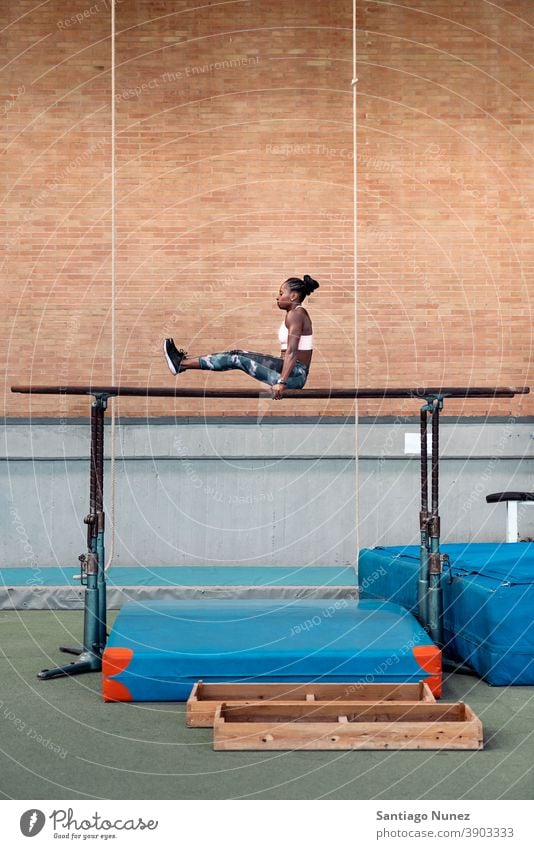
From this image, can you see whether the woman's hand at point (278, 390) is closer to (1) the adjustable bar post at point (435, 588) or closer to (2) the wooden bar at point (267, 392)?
(2) the wooden bar at point (267, 392)

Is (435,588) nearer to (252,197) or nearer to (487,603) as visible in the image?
(487,603)

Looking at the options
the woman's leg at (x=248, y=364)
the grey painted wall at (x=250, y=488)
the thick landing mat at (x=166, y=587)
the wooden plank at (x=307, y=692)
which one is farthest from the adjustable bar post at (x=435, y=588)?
the grey painted wall at (x=250, y=488)

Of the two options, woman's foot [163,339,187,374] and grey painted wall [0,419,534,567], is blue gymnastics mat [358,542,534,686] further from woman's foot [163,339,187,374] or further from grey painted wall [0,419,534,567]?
grey painted wall [0,419,534,567]

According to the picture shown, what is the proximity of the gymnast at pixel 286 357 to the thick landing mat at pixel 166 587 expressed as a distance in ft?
7.06

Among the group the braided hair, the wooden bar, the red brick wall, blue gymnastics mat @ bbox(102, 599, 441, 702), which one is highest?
the red brick wall

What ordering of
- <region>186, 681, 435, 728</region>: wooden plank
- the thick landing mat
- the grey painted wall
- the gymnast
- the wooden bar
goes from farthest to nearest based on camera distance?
the grey painted wall
the thick landing mat
the gymnast
the wooden bar
<region>186, 681, 435, 728</region>: wooden plank

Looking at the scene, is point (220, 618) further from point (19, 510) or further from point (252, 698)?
point (19, 510)

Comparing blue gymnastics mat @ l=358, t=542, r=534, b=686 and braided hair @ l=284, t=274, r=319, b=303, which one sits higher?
braided hair @ l=284, t=274, r=319, b=303

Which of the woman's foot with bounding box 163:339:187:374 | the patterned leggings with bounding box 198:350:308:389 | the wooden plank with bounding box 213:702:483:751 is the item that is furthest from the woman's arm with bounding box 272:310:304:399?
the wooden plank with bounding box 213:702:483:751

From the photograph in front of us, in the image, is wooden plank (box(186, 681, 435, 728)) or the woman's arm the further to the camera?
the woman's arm

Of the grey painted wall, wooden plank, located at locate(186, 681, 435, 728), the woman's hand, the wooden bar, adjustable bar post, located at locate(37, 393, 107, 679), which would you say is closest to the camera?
wooden plank, located at locate(186, 681, 435, 728)

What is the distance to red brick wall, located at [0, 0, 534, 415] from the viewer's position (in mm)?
9750

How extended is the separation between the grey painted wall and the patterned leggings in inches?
118

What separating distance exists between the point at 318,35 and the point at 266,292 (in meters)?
2.49
